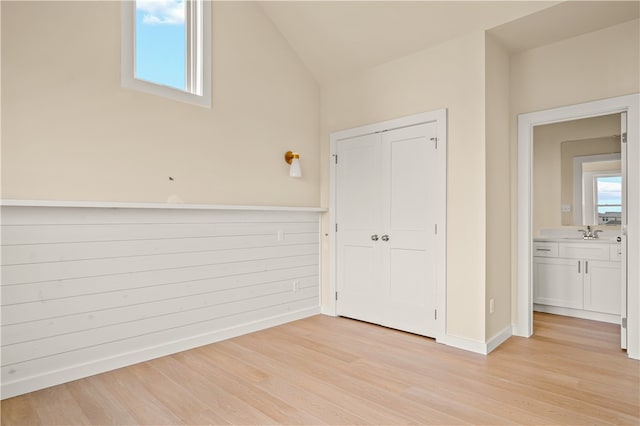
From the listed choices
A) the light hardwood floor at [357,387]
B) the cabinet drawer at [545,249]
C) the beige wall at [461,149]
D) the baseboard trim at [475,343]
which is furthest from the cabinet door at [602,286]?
the beige wall at [461,149]

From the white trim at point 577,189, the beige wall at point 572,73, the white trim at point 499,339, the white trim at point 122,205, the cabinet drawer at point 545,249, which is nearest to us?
the white trim at point 122,205

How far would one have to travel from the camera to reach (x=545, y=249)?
450 cm

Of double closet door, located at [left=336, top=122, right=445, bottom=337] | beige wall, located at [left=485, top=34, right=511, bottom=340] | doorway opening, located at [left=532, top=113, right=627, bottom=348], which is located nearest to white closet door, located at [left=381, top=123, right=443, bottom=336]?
double closet door, located at [left=336, top=122, right=445, bottom=337]

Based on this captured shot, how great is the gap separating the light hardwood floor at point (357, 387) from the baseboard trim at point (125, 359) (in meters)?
0.06

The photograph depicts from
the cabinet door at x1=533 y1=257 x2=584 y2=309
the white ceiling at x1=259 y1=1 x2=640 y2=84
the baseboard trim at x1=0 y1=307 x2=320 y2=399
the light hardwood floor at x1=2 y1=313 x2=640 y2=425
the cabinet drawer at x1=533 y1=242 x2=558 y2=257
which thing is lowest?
the light hardwood floor at x1=2 y1=313 x2=640 y2=425

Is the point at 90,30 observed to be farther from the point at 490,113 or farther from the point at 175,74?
the point at 490,113

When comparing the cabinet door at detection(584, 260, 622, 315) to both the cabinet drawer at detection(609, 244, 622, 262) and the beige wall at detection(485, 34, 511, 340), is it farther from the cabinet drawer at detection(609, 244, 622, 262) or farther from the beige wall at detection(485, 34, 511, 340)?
the beige wall at detection(485, 34, 511, 340)

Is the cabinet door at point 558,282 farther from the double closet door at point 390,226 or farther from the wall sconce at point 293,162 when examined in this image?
the wall sconce at point 293,162

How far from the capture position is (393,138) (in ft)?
12.4

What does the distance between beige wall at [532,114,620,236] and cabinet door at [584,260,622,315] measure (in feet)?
2.65

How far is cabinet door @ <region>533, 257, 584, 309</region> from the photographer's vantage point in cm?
424

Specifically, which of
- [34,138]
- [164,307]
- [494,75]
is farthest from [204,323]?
[494,75]

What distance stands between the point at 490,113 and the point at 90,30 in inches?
123

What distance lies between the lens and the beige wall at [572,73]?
10.1 feet
